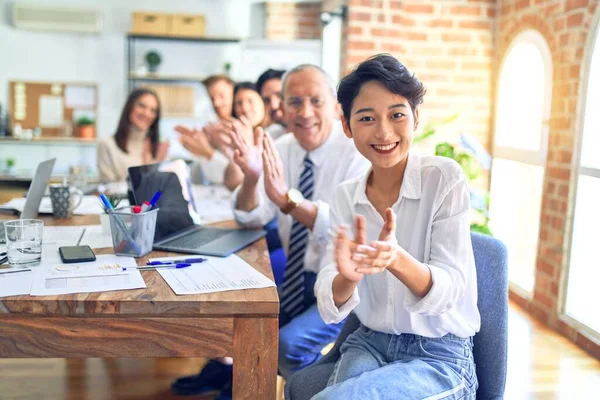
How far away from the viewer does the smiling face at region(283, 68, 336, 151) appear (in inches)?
85.6

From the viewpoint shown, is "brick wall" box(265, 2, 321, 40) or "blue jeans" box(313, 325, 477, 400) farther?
"brick wall" box(265, 2, 321, 40)

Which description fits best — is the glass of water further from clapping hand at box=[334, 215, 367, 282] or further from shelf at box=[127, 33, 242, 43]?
shelf at box=[127, 33, 242, 43]

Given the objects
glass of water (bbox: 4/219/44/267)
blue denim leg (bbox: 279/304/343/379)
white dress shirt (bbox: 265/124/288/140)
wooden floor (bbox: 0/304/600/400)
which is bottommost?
wooden floor (bbox: 0/304/600/400)

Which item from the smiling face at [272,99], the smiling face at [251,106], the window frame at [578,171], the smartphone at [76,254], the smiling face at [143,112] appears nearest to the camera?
the smartphone at [76,254]

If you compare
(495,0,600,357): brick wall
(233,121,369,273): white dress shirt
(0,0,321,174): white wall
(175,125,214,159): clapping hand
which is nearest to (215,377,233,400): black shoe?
(233,121,369,273): white dress shirt

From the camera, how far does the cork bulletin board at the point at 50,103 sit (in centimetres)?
605

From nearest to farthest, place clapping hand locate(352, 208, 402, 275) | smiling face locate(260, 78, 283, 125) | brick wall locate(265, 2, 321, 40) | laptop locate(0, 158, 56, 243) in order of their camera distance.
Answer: clapping hand locate(352, 208, 402, 275) < laptop locate(0, 158, 56, 243) < smiling face locate(260, 78, 283, 125) < brick wall locate(265, 2, 321, 40)

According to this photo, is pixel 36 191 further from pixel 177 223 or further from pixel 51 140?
pixel 51 140

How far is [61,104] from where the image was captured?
6113 millimetres

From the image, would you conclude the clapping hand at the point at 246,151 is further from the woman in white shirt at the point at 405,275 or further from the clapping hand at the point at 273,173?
the woman in white shirt at the point at 405,275

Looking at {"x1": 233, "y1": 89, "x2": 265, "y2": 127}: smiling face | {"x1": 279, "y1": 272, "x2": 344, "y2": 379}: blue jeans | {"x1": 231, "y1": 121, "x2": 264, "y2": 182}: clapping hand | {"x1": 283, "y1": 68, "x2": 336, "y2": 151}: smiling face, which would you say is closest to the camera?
{"x1": 279, "y1": 272, "x2": 344, "y2": 379}: blue jeans

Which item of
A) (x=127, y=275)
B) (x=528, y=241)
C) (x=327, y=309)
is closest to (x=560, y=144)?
(x=528, y=241)

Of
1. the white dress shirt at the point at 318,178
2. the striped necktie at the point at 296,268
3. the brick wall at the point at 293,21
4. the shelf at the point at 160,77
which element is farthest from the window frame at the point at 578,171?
the shelf at the point at 160,77

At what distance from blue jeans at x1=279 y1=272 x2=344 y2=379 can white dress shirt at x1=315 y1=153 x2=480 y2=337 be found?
0.38 m
